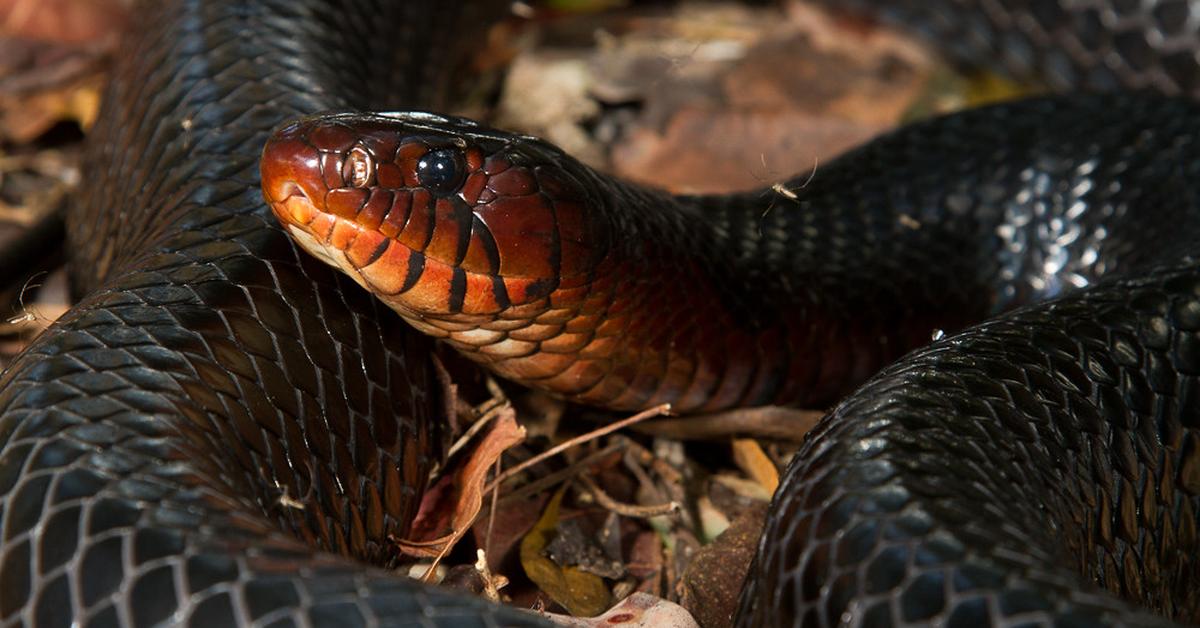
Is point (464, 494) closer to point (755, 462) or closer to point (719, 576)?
point (719, 576)

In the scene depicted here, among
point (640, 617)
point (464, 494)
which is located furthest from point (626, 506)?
point (640, 617)

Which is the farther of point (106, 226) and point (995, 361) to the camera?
point (106, 226)

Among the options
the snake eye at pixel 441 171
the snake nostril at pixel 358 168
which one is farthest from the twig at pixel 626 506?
the snake nostril at pixel 358 168

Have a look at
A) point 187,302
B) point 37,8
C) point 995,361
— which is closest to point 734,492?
point 995,361

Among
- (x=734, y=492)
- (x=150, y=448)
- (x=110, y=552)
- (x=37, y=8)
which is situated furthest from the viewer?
(x=37, y=8)

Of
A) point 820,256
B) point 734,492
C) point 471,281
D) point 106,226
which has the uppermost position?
point 471,281

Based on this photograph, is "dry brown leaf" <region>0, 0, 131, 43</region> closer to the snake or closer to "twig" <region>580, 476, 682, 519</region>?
the snake

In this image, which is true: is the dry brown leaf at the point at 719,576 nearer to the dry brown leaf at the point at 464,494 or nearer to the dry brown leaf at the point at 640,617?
the dry brown leaf at the point at 640,617

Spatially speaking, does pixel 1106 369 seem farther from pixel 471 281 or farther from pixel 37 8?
pixel 37 8
